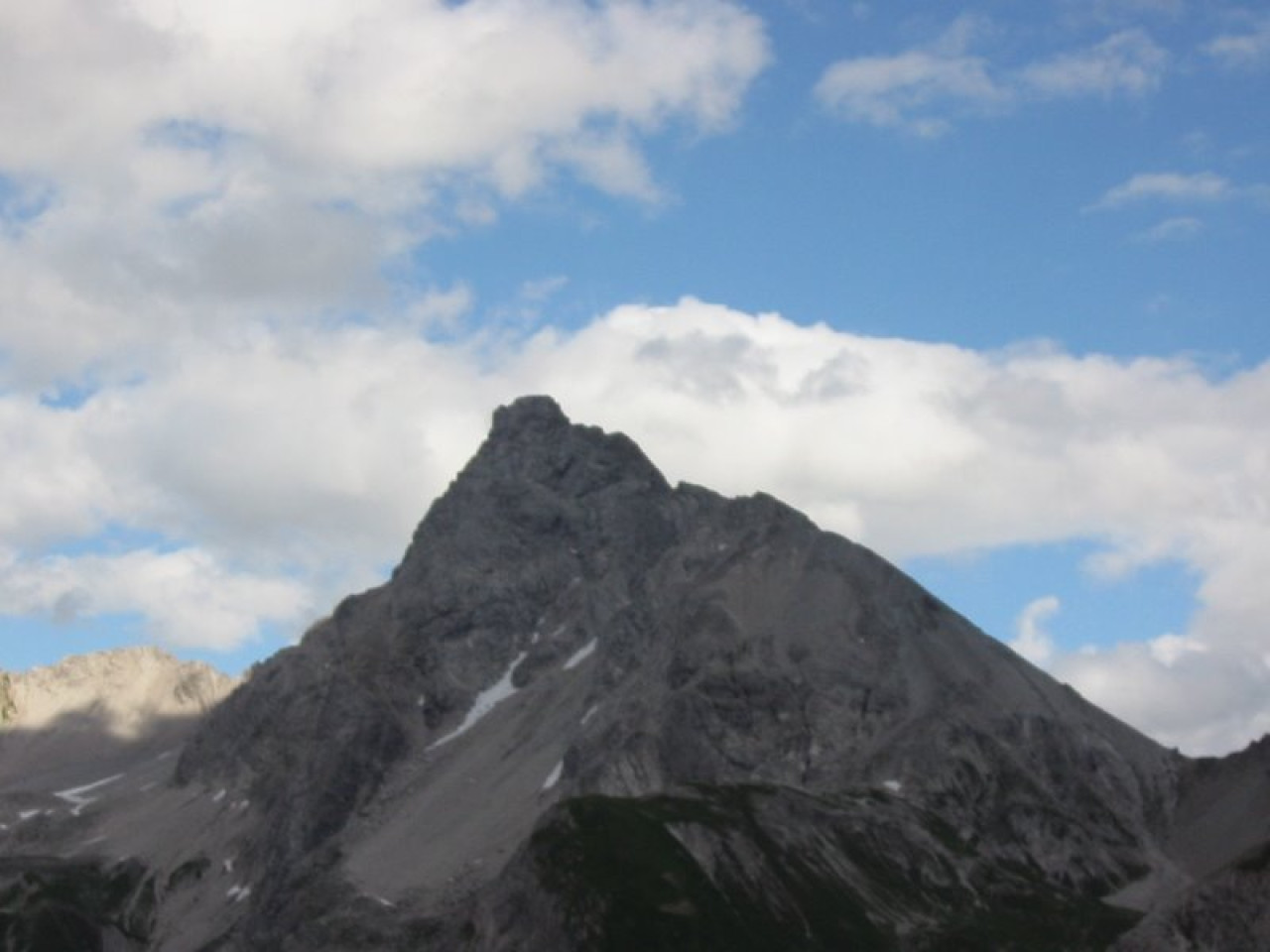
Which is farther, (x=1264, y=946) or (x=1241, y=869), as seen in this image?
(x=1241, y=869)

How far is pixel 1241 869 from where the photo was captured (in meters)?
121

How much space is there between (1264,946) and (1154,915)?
8390 millimetres

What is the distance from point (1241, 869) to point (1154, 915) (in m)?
6.02

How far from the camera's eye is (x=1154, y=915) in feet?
396

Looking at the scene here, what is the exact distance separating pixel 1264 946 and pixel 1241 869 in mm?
8310

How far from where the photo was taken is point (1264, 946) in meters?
114
